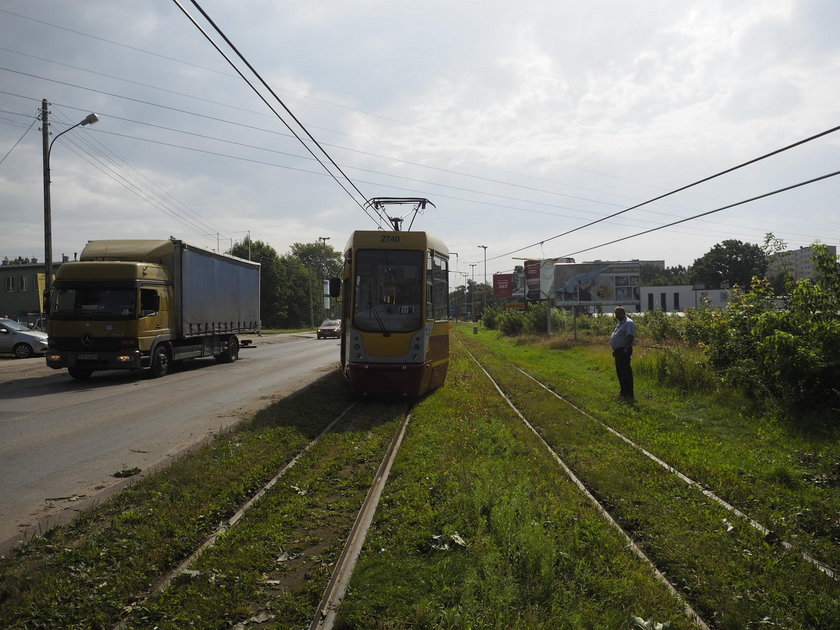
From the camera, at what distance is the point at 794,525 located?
5.04m

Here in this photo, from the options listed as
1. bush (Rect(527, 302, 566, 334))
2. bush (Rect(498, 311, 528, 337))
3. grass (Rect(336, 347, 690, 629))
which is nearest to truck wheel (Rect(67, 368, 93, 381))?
grass (Rect(336, 347, 690, 629))

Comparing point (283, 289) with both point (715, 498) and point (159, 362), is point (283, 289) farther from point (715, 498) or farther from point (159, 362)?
point (715, 498)

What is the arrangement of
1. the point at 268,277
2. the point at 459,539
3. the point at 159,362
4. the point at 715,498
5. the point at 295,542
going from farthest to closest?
the point at 268,277, the point at 159,362, the point at 715,498, the point at 295,542, the point at 459,539

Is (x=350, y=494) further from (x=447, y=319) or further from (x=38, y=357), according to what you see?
(x=38, y=357)

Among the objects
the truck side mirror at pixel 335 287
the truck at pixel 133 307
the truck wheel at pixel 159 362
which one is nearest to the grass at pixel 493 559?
the truck side mirror at pixel 335 287

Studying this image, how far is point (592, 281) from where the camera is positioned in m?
64.0

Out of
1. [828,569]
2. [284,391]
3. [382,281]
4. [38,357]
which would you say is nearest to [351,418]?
[382,281]

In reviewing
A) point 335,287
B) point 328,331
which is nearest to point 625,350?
point 335,287

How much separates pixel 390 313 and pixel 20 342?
66.7 ft

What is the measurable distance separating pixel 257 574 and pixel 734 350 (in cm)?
1096

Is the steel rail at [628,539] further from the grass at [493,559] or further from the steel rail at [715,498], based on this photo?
the steel rail at [715,498]

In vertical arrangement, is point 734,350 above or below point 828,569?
above

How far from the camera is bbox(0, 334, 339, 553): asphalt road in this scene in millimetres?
5883

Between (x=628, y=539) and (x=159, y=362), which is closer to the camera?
(x=628, y=539)
